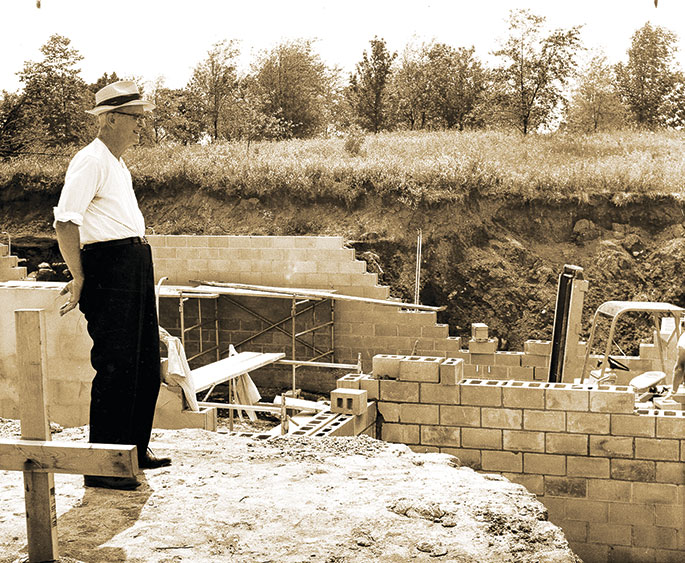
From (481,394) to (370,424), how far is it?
119cm

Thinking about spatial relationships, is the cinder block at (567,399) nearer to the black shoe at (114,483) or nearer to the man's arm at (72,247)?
the black shoe at (114,483)

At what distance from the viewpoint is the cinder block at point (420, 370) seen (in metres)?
8.07

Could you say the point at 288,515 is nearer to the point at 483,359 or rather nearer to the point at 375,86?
the point at 483,359

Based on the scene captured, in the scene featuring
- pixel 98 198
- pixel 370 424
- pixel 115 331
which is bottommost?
pixel 370 424

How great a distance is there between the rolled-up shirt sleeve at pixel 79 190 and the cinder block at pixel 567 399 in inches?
205

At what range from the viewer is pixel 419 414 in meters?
8.16

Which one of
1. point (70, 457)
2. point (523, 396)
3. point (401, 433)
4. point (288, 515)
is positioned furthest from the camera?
→ point (401, 433)

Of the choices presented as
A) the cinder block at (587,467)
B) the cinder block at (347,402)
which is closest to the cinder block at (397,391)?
the cinder block at (347,402)

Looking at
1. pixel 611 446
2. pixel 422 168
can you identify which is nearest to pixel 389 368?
pixel 611 446

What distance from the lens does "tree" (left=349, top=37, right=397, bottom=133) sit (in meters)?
34.8

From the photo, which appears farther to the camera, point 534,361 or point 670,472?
point 534,361

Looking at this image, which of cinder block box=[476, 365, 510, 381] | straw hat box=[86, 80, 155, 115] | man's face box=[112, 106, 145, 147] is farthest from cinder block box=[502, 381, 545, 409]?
straw hat box=[86, 80, 155, 115]

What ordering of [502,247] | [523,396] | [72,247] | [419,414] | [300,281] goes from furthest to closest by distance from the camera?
[502,247] < [300,281] < [419,414] < [523,396] < [72,247]

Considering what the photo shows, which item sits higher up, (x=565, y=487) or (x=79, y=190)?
(x=79, y=190)
